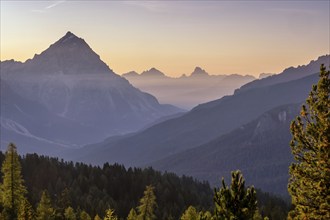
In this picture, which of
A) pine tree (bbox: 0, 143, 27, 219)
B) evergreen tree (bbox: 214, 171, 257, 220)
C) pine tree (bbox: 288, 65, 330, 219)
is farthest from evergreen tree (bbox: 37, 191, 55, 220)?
evergreen tree (bbox: 214, 171, 257, 220)

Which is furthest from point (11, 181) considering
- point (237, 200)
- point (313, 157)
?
point (237, 200)

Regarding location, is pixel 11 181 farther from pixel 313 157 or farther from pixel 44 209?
pixel 313 157

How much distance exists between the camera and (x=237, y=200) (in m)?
25.7

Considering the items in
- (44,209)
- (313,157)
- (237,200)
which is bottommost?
(44,209)

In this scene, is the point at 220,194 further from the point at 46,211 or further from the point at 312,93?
the point at 46,211

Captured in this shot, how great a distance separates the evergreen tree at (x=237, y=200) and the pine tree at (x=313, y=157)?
16.8 feet

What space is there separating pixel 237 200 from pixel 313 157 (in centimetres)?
678

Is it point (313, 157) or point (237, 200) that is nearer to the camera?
point (237, 200)

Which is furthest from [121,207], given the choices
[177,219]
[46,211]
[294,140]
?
[294,140]

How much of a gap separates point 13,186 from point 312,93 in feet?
236

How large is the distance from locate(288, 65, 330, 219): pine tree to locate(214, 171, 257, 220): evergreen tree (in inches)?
202

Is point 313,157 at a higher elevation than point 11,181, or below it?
higher

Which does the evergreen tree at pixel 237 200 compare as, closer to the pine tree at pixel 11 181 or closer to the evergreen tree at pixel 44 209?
the evergreen tree at pixel 44 209

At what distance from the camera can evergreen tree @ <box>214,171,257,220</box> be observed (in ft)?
83.7
